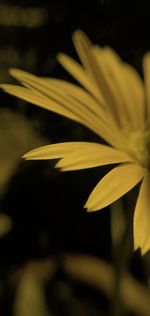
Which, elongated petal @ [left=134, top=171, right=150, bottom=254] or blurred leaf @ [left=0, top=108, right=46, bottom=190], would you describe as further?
blurred leaf @ [left=0, top=108, right=46, bottom=190]

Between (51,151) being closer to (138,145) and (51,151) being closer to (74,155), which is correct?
(74,155)

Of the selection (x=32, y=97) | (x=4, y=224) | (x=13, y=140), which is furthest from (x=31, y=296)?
(x=32, y=97)

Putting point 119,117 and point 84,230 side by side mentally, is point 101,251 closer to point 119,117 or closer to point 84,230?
point 84,230

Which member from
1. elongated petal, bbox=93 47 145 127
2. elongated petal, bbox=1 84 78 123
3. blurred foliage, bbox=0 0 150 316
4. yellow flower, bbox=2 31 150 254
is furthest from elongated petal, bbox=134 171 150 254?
blurred foliage, bbox=0 0 150 316

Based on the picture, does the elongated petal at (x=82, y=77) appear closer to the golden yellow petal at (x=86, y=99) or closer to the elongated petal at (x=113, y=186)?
the golden yellow petal at (x=86, y=99)

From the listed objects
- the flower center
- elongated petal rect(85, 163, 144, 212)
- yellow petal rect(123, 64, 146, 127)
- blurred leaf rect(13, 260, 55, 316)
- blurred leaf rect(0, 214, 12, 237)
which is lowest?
blurred leaf rect(13, 260, 55, 316)

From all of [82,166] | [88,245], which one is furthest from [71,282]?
[82,166]

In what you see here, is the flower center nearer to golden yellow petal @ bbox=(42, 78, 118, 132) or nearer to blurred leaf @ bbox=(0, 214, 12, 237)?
golden yellow petal @ bbox=(42, 78, 118, 132)
